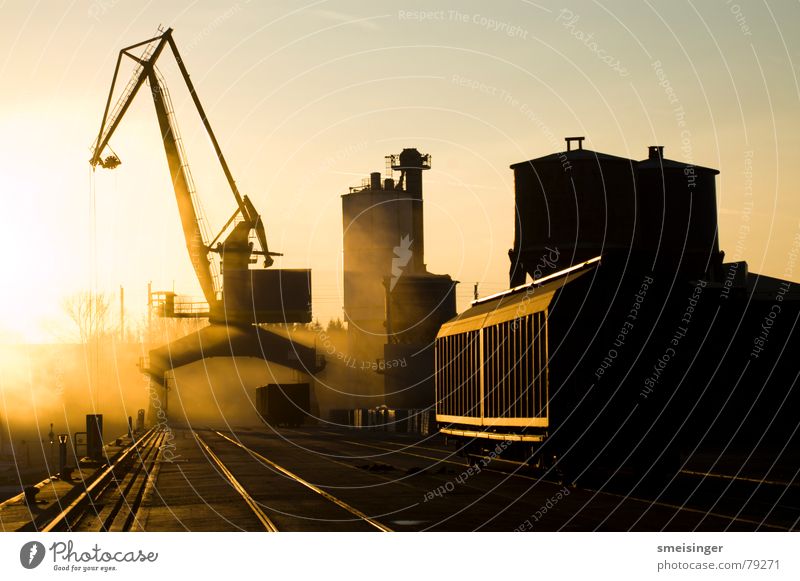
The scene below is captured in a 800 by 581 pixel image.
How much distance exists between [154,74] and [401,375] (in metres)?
31.1

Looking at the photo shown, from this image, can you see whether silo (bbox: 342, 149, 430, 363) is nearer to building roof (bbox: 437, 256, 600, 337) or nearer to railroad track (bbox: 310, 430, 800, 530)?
building roof (bbox: 437, 256, 600, 337)

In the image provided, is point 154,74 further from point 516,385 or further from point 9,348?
point 9,348

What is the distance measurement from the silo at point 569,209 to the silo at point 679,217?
44.7 inches

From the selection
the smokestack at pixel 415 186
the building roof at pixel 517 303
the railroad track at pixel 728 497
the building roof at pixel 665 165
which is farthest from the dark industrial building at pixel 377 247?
the railroad track at pixel 728 497

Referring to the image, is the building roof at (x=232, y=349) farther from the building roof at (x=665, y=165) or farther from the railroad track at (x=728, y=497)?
the railroad track at (x=728, y=497)

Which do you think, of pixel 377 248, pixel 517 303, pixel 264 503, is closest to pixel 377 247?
pixel 377 248

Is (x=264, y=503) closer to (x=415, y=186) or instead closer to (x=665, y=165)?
(x=665, y=165)

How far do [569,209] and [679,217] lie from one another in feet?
20.0

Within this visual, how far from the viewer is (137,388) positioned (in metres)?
138

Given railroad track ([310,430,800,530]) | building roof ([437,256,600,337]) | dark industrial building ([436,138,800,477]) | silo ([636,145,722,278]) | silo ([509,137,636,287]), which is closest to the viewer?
railroad track ([310,430,800,530])

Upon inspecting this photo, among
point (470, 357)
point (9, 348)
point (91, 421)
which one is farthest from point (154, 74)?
point (9, 348)

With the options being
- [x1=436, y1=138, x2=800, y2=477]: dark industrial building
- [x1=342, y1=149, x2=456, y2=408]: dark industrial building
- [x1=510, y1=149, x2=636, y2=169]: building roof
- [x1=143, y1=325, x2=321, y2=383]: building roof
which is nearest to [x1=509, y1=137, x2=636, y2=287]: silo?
[x1=510, y1=149, x2=636, y2=169]: building roof

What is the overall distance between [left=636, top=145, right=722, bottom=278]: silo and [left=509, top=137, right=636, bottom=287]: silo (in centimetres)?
113

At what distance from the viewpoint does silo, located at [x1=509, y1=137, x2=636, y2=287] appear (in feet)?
172
